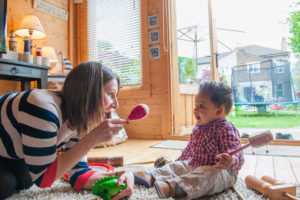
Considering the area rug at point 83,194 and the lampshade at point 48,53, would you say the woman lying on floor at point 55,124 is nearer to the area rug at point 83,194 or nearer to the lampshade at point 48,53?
the area rug at point 83,194

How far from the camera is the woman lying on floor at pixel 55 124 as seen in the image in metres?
0.73

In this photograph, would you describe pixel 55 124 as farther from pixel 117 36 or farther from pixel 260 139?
pixel 117 36

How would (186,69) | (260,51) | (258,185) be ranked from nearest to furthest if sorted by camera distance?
(258,185), (186,69), (260,51)

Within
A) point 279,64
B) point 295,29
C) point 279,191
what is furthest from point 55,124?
point 295,29

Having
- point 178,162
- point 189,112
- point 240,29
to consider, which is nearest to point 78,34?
point 189,112

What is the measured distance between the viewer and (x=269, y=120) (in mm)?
4246

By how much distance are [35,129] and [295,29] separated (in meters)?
3.47

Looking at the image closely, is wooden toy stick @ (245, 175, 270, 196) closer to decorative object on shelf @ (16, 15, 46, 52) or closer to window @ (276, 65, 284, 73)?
window @ (276, 65, 284, 73)

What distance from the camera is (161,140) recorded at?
8.83 ft

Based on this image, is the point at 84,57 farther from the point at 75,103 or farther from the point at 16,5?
the point at 75,103

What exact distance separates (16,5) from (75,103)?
8.51 feet

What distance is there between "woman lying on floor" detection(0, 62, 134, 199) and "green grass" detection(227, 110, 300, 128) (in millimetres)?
3665

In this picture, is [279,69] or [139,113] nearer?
[139,113]

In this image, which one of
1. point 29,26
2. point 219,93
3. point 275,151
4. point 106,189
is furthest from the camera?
point 29,26
